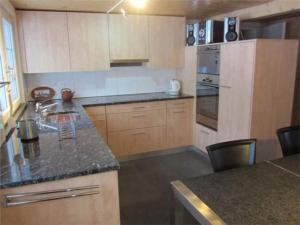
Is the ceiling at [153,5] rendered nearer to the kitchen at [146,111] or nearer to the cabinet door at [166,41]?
the kitchen at [146,111]

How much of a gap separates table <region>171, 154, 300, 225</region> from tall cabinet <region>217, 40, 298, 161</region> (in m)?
1.34

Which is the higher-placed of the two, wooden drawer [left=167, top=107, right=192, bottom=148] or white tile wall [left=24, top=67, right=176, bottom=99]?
white tile wall [left=24, top=67, right=176, bottom=99]

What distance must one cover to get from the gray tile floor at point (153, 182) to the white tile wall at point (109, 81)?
117cm

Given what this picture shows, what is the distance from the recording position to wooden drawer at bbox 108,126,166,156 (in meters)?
3.54

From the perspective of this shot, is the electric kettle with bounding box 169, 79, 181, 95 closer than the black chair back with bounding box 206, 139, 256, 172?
No

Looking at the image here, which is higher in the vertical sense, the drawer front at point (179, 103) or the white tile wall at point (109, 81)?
the white tile wall at point (109, 81)

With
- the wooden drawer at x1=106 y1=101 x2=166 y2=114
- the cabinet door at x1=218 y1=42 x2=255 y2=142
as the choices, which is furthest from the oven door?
the wooden drawer at x1=106 y1=101 x2=166 y2=114

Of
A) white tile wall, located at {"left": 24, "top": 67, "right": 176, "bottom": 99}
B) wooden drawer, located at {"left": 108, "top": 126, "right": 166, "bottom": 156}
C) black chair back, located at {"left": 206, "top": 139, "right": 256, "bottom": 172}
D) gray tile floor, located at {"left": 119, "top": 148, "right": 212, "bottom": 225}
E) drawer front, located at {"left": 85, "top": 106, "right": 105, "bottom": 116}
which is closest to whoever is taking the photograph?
black chair back, located at {"left": 206, "top": 139, "right": 256, "bottom": 172}

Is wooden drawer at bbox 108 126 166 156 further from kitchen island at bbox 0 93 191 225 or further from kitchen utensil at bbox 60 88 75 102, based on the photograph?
kitchen island at bbox 0 93 191 225

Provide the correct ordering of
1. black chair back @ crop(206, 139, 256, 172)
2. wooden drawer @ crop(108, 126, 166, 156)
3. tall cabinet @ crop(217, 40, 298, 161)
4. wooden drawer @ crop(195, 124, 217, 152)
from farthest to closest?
wooden drawer @ crop(108, 126, 166, 156)
wooden drawer @ crop(195, 124, 217, 152)
tall cabinet @ crop(217, 40, 298, 161)
black chair back @ crop(206, 139, 256, 172)

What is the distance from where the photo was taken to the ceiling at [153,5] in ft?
9.36

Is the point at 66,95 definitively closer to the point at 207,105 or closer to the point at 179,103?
the point at 179,103

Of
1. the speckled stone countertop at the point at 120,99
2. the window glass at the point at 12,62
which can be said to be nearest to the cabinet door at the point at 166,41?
the speckled stone countertop at the point at 120,99

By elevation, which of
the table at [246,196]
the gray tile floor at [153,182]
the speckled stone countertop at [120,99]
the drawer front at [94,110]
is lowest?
the gray tile floor at [153,182]
